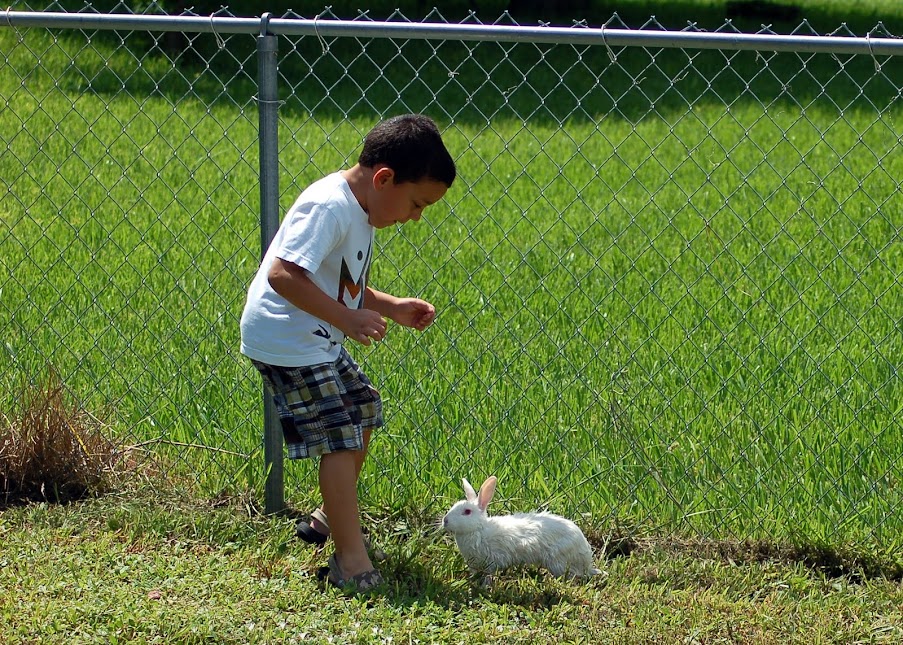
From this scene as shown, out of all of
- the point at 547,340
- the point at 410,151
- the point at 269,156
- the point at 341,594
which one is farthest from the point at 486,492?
the point at 547,340

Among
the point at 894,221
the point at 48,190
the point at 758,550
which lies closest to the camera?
the point at 758,550

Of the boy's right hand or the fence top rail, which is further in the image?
the fence top rail

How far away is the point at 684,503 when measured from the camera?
12.2 feet

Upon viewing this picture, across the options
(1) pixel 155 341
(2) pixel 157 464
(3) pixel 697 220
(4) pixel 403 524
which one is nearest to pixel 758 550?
(4) pixel 403 524

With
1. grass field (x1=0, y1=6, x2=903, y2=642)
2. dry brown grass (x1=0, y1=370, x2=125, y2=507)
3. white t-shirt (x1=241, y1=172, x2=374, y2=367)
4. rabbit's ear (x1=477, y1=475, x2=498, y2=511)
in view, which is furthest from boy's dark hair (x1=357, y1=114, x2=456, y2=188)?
dry brown grass (x1=0, y1=370, x2=125, y2=507)

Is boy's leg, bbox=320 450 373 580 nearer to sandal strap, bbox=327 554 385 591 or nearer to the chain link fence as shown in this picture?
sandal strap, bbox=327 554 385 591

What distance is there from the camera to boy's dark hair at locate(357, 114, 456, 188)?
294cm

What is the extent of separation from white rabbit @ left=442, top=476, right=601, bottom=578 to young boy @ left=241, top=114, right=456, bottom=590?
299 millimetres

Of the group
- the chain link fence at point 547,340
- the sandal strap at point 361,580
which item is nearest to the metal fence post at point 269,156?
the chain link fence at point 547,340

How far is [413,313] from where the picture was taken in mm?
3148

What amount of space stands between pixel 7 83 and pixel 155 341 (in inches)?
334

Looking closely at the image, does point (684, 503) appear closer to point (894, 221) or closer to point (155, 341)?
point (155, 341)

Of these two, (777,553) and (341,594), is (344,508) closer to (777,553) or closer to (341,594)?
(341,594)

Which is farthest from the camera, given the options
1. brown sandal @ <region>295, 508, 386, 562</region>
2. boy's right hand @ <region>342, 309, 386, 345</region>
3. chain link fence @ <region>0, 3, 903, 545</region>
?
chain link fence @ <region>0, 3, 903, 545</region>
